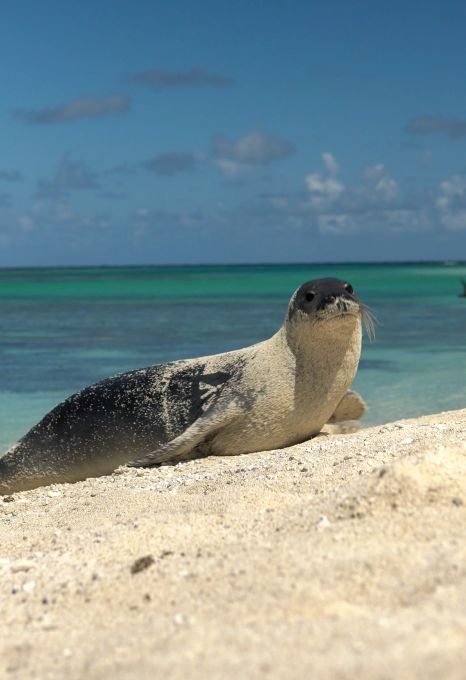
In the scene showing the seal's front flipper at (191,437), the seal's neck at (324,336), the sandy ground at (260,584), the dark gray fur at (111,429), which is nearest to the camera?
the sandy ground at (260,584)

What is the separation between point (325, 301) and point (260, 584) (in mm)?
4314

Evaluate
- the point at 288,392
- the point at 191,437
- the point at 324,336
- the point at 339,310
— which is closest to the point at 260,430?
the point at 288,392

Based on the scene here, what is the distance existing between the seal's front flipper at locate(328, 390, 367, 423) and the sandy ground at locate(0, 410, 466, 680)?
312 centimetres

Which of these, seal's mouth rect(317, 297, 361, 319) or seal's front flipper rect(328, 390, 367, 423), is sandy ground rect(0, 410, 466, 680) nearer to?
seal's mouth rect(317, 297, 361, 319)

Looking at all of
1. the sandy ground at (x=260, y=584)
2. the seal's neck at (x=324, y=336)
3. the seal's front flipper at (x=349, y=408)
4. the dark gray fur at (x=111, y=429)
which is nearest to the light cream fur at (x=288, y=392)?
the seal's neck at (x=324, y=336)

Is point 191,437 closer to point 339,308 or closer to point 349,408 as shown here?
point 339,308

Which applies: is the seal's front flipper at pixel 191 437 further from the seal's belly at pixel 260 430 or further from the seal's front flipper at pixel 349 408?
the seal's front flipper at pixel 349 408

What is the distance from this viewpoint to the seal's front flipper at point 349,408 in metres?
7.78

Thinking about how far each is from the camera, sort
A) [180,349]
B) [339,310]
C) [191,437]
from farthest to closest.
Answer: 1. [180,349]
2. [339,310]
3. [191,437]

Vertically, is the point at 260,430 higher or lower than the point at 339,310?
lower

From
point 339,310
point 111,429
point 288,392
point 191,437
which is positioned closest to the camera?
point 191,437

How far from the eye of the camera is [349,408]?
7812 millimetres

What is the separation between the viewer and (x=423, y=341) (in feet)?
62.3

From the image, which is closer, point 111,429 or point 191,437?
point 191,437
